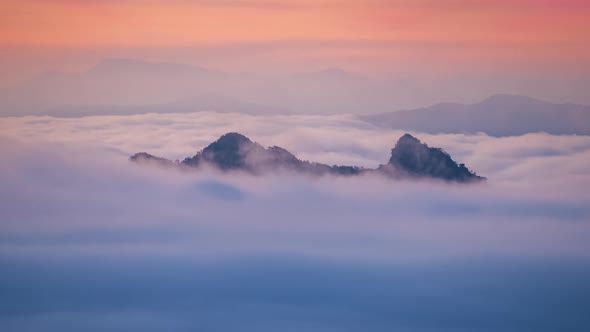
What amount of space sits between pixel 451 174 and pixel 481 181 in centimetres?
281

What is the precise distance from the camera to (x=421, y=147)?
29.1 m

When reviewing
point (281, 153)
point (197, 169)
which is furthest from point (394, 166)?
point (197, 169)

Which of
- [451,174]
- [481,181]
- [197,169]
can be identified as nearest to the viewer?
[481,181]

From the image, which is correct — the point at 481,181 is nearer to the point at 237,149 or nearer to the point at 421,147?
the point at 421,147

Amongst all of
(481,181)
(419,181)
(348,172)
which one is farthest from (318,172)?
(481,181)

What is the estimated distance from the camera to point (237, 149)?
30.4 metres

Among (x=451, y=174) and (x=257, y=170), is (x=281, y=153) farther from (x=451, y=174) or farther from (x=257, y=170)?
(x=451, y=174)

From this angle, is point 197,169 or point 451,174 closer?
point 451,174

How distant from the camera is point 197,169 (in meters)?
30.4

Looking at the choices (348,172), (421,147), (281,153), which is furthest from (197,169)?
(421,147)

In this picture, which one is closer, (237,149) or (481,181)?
(481,181)

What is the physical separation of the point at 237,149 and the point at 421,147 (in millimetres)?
7381

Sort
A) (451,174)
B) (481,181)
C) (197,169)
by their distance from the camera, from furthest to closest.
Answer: (197,169) < (451,174) < (481,181)

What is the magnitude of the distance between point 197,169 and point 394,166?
26.3 feet
